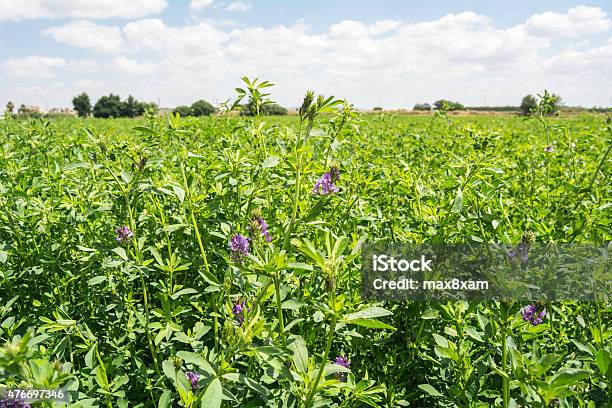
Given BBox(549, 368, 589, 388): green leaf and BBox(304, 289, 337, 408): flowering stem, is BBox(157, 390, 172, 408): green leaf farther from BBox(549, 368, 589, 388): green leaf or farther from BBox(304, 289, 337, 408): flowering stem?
BBox(549, 368, 589, 388): green leaf

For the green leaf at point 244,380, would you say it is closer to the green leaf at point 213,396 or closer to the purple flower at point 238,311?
the green leaf at point 213,396

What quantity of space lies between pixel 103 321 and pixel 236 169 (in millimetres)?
1175

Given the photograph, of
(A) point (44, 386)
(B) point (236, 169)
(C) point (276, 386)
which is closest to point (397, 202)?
(B) point (236, 169)

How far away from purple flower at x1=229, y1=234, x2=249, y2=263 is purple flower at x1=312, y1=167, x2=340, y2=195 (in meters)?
0.61

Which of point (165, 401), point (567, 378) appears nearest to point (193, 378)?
point (165, 401)

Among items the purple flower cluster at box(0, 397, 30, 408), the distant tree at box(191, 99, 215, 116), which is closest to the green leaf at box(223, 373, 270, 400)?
the purple flower cluster at box(0, 397, 30, 408)

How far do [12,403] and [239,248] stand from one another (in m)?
0.92

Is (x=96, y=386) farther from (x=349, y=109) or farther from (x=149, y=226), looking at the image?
(x=349, y=109)

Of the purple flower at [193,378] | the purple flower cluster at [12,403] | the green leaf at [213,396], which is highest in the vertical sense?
the green leaf at [213,396]

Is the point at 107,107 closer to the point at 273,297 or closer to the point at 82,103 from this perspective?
the point at 82,103

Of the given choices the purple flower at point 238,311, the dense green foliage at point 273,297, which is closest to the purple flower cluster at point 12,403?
the dense green foliage at point 273,297

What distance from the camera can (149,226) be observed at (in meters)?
2.80

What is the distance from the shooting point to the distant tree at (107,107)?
199 feet

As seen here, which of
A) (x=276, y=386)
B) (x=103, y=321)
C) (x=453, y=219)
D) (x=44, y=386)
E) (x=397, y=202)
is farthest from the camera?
(x=397, y=202)
